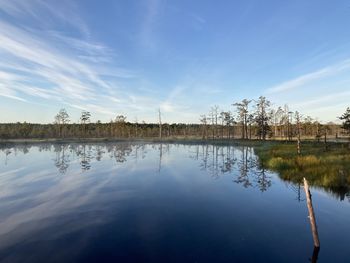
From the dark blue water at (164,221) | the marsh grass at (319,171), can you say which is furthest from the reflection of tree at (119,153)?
the marsh grass at (319,171)

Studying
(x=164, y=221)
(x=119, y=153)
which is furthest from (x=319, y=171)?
(x=119, y=153)

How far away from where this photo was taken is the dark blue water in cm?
→ 1003

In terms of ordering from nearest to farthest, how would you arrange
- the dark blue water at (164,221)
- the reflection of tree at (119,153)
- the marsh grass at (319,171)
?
the dark blue water at (164,221) < the marsh grass at (319,171) < the reflection of tree at (119,153)

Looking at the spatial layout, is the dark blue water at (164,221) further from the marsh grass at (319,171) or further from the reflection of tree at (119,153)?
the reflection of tree at (119,153)

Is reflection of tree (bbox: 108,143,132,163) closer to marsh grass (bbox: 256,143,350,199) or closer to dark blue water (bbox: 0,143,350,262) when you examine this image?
dark blue water (bbox: 0,143,350,262)

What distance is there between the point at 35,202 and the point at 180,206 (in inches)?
385

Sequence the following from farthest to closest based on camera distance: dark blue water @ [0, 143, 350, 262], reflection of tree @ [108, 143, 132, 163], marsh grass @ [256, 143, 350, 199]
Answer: reflection of tree @ [108, 143, 132, 163] < marsh grass @ [256, 143, 350, 199] < dark blue water @ [0, 143, 350, 262]

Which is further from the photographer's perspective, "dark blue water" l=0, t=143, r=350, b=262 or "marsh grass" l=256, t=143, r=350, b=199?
"marsh grass" l=256, t=143, r=350, b=199

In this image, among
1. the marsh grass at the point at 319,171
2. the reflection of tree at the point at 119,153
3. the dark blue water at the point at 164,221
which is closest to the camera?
the dark blue water at the point at 164,221

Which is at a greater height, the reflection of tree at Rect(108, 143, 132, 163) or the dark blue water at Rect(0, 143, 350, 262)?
the reflection of tree at Rect(108, 143, 132, 163)

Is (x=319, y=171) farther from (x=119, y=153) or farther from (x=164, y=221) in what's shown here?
(x=119, y=153)

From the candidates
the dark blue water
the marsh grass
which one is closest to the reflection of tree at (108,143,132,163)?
the dark blue water

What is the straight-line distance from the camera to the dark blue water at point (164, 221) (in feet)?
→ 32.9

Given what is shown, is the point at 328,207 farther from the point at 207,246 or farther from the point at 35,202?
the point at 35,202
